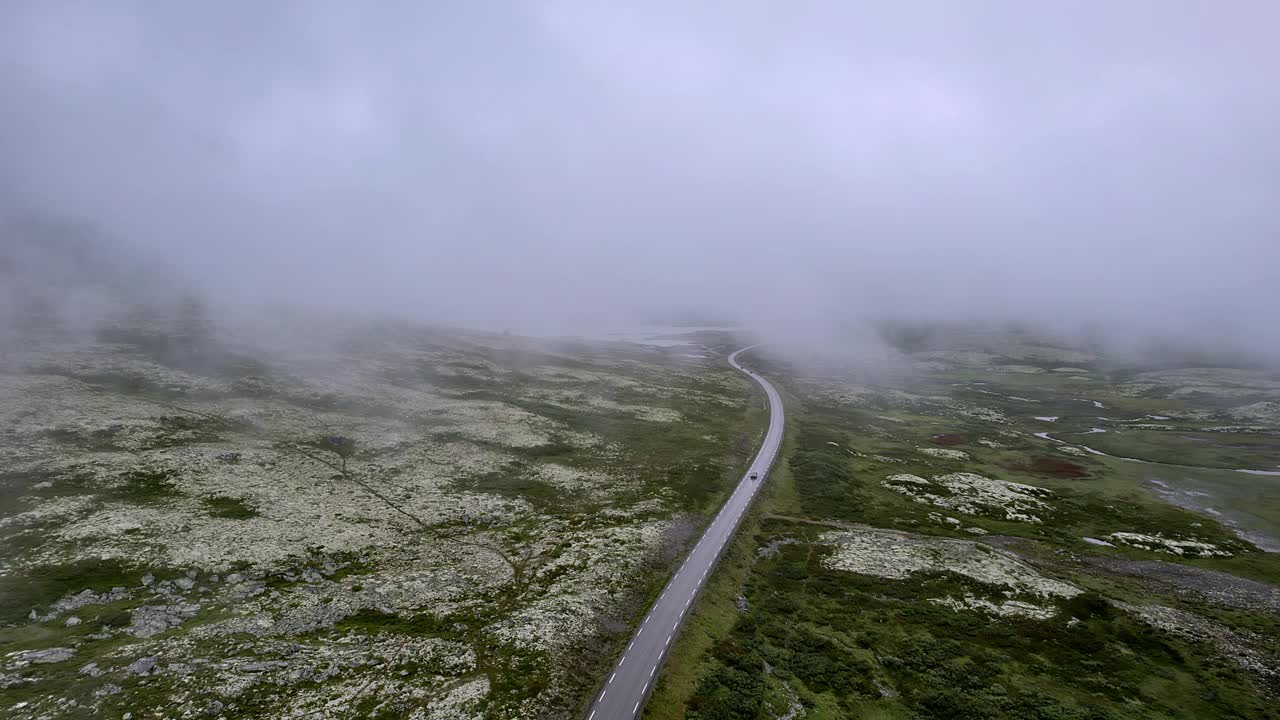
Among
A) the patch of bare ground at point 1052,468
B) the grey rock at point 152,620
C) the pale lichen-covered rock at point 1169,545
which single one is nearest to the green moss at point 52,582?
the grey rock at point 152,620

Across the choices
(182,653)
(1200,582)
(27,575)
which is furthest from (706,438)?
(27,575)

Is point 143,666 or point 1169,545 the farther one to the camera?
point 1169,545

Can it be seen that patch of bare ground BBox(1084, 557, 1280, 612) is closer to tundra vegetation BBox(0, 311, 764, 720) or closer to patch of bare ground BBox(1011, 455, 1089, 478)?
patch of bare ground BBox(1011, 455, 1089, 478)

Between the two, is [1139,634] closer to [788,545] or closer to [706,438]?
[788,545]

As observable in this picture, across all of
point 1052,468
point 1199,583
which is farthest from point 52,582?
point 1052,468

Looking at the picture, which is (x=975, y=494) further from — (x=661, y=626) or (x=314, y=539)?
(x=314, y=539)

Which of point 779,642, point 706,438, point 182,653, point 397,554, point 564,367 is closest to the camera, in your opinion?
point 182,653

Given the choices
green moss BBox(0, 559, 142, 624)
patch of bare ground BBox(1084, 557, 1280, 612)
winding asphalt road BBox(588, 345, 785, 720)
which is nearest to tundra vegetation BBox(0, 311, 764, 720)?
green moss BBox(0, 559, 142, 624)
